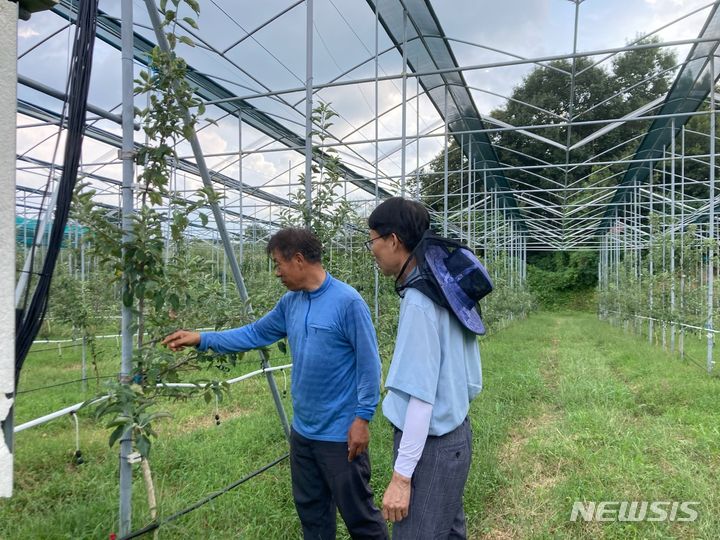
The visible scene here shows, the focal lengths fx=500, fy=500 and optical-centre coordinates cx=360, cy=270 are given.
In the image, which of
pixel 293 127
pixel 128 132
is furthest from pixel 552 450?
pixel 293 127

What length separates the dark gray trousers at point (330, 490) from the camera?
2117mm

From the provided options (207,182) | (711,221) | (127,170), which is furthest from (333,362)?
(711,221)

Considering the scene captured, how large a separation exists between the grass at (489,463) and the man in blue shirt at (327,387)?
698 millimetres

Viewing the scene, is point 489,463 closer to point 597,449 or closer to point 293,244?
point 597,449

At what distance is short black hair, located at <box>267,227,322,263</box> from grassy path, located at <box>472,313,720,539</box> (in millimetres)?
1933

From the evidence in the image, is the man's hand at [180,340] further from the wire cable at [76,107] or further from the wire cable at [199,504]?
the wire cable at [199,504]

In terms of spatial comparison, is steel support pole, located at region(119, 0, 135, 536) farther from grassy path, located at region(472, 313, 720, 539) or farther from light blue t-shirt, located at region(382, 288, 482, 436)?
grassy path, located at region(472, 313, 720, 539)

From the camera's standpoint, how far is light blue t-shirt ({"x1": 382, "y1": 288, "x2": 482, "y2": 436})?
150 cm

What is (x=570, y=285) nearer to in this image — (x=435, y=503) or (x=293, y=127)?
(x=293, y=127)

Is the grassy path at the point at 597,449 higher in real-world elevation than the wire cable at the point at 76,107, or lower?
lower

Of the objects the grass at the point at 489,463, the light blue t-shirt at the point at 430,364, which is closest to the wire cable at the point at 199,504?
the grass at the point at 489,463

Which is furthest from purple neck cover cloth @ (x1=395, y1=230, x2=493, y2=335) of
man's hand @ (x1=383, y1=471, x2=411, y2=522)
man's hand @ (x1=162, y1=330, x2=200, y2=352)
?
man's hand @ (x1=162, y1=330, x2=200, y2=352)

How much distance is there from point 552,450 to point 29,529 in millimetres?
3535

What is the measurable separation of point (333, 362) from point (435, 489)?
747mm
